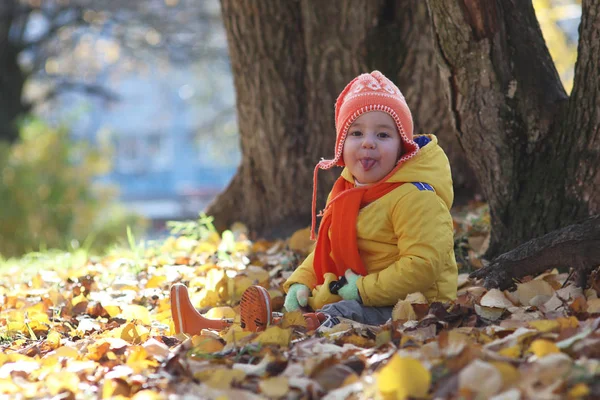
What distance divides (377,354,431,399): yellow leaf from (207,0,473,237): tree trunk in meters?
3.34

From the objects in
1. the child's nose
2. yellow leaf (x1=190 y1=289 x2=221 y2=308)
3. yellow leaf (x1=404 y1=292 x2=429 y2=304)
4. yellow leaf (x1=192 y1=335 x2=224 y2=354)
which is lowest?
yellow leaf (x1=190 y1=289 x2=221 y2=308)

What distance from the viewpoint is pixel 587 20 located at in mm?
3105

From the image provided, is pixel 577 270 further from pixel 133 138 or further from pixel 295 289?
pixel 133 138

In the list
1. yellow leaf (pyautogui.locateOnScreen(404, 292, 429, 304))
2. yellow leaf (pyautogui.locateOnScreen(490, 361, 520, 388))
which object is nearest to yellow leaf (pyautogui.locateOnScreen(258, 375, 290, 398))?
yellow leaf (pyautogui.locateOnScreen(490, 361, 520, 388))

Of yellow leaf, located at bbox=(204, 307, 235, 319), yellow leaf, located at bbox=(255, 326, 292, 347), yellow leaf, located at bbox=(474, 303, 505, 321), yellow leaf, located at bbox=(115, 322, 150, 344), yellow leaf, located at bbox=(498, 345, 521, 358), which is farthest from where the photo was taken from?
yellow leaf, located at bbox=(204, 307, 235, 319)

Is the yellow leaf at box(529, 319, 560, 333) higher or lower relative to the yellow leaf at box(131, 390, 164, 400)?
lower

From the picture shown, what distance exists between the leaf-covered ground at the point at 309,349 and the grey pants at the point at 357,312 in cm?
12

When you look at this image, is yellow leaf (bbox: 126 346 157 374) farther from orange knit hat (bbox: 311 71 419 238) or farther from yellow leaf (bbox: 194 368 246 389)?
orange knit hat (bbox: 311 71 419 238)

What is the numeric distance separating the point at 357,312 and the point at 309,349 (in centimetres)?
56

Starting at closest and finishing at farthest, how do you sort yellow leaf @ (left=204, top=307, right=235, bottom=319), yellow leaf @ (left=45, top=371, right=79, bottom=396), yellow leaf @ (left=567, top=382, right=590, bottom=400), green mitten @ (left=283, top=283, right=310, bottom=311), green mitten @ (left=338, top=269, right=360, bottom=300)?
1. yellow leaf @ (left=567, top=382, right=590, bottom=400)
2. yellow leaf @ (left=45, top=371, right=79, bottom=396)
3. green mitten @ (left=338, top=269, right=360, bottom=300)
4. green mitten @ (left=283, top=283, right=310, bottom=311)
5. yellow leaf @ (left=204, top=307, right=235, bottom=319)

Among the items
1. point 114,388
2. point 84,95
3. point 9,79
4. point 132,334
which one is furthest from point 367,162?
point 84,95

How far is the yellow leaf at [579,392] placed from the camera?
1.58 meters

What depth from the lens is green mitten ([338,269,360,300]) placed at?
2.90 metres

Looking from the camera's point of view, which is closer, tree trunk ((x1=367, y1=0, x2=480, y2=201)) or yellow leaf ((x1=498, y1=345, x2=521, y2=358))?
yellow leaf ((x1=498, y1=345, x2=521, y2=358))
